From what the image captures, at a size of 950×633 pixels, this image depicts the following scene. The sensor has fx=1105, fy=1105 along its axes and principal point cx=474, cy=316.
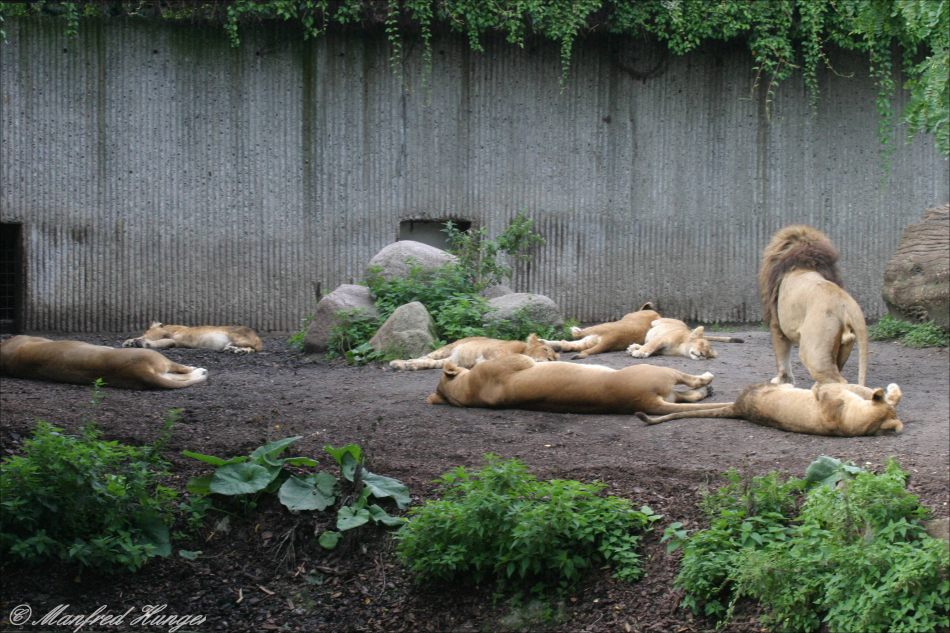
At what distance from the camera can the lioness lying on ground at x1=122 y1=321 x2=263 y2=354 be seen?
1227cm

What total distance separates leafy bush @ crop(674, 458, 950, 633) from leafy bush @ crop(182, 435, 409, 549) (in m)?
1.78

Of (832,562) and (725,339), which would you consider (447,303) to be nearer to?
(725,339)

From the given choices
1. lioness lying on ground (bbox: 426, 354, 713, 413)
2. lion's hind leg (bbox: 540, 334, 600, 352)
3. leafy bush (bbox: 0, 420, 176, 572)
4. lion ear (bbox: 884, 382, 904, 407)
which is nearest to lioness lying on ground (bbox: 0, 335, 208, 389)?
lioness lying on ground (bbox: 426, 354, 713, 413)

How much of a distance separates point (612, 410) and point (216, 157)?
8.34m

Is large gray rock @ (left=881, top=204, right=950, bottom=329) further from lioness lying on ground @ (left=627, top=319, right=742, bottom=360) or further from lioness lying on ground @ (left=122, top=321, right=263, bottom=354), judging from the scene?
lioness lying on ground @ (left=122, top=321, right=263, bottom=354)

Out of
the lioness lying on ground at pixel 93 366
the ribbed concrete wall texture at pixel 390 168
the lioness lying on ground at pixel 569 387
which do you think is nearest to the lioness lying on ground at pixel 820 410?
the lioness lying on ground at pixel 569 387

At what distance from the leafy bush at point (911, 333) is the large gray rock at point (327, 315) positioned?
5489 mm

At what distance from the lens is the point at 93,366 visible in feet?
29.8

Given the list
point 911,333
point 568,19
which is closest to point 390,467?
point 911,333

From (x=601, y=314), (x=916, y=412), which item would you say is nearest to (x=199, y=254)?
(x=601, y=314)

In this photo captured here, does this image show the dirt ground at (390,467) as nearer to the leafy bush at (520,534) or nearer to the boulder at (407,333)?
the leafy bush at (520,534)

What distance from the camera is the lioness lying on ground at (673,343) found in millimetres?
10406

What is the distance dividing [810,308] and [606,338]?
3.09 metres

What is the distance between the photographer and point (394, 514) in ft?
20.2
